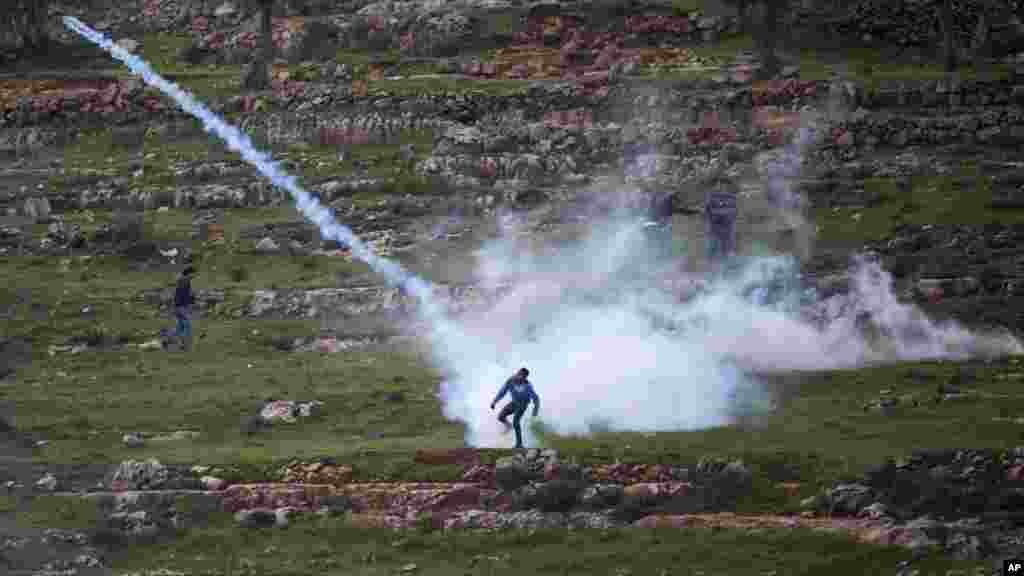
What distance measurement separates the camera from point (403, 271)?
5397cm

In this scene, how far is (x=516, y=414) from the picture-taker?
40.0 meters

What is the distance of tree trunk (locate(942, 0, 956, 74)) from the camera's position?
66.1m

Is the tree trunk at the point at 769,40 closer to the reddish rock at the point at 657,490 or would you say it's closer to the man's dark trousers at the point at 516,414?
the man's dark trousers at the point at 516,414

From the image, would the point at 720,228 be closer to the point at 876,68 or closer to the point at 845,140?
the point at 845,140

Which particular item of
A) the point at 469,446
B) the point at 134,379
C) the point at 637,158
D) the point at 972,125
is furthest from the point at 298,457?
the point at 972,125

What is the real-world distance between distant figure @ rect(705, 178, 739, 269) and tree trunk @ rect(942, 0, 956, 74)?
13.8 metres

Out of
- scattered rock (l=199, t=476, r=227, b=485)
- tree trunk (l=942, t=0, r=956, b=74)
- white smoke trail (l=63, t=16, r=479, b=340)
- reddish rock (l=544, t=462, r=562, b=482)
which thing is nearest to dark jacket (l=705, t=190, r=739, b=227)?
white smoke trail (l=63, t=16, r=479, b=340)

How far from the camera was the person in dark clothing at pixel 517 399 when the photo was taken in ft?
131

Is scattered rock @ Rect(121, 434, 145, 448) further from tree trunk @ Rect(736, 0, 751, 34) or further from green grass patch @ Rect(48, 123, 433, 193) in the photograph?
tree trunk @ Rect(736, 0, 751, 34)

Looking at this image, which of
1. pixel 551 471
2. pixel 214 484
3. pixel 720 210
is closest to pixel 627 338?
pixel 551 471

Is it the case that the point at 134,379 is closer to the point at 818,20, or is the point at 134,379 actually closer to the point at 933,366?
the point at 933,366

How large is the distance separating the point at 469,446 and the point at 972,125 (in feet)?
83.6

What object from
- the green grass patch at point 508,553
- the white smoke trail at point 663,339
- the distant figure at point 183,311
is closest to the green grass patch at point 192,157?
the white smoke trail at point 663,339

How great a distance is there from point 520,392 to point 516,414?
42 cm
